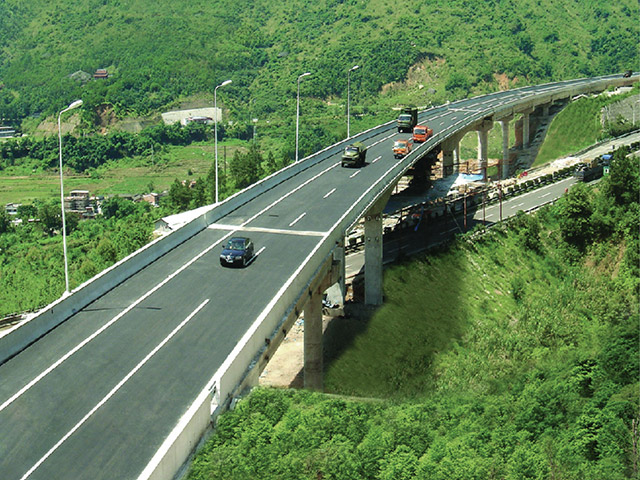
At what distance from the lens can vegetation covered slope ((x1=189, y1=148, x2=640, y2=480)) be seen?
34219 millimetres

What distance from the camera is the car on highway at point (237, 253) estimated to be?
5034cm

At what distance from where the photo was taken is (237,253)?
166 ft

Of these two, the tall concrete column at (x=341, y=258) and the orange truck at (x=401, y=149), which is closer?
the tall concrete column at (x=341, y=258)

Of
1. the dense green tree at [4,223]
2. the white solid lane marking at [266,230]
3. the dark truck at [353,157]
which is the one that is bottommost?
the dense green tree at [4,223]

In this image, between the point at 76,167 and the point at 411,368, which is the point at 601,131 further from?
the point at 76,167

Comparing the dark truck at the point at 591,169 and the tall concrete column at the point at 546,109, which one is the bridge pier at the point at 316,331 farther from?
the tall concrete column at the point at 546,109

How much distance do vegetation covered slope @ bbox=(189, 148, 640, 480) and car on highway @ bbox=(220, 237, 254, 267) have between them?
35.9ft

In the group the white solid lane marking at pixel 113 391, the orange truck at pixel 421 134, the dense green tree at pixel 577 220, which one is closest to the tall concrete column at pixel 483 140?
the orange truck at pixel 421 134

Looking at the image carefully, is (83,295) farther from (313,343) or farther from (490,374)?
(490,374)

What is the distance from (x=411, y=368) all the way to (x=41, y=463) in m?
33.9

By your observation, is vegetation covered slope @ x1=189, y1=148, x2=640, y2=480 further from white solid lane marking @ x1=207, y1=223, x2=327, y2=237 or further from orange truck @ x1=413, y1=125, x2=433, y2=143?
orange truck @ x1=413, y1=125, x2=433, y2=143

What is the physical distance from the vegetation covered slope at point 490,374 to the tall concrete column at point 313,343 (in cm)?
128

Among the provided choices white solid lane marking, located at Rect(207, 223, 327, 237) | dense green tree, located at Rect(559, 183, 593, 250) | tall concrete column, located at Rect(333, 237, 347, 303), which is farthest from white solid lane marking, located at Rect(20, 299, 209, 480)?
dense green tree, located at Rect(559, 183, 593, 250)

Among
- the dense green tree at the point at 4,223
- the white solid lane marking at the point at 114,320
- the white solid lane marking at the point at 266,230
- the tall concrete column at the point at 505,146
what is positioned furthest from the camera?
the dense green tree at the point at 4,223
